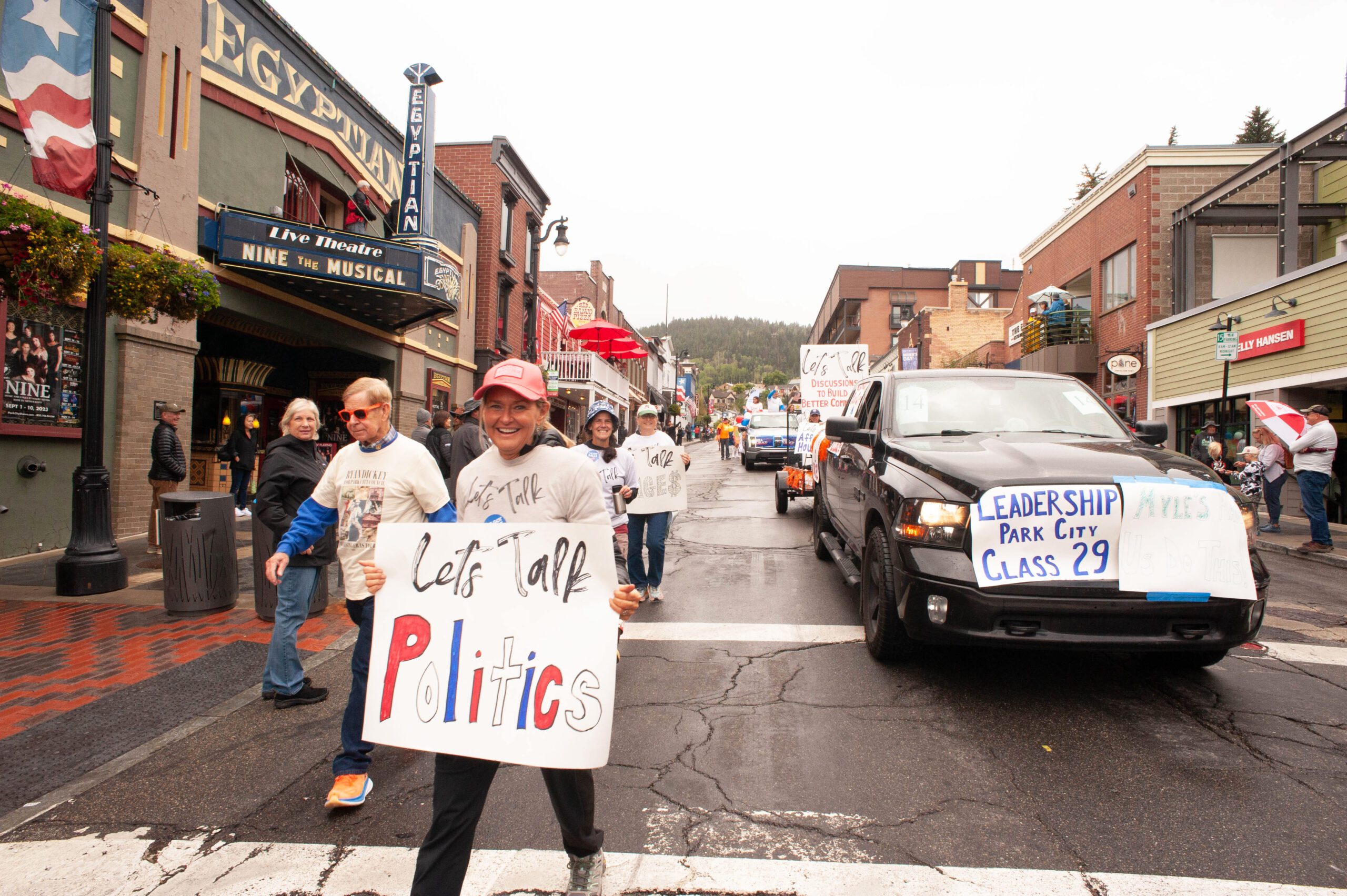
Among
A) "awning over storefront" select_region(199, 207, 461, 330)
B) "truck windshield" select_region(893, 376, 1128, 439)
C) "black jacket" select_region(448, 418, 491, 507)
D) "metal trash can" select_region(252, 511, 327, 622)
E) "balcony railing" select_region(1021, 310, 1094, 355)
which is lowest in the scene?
"metal trash can" select_region(252, 511, 327, 622)

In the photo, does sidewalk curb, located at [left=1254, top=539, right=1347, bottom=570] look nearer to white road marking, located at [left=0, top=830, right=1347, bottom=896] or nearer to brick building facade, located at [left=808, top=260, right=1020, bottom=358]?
white road marking, located at [left=0, top=830, right=1347, bottom=896]

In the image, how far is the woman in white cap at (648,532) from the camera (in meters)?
6.63

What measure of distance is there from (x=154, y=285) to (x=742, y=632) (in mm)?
6112

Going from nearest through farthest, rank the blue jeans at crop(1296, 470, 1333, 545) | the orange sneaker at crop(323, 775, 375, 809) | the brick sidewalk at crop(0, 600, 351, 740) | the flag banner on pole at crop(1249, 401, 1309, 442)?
the orange sneaker at crop(323, 775, 375, 809)
the brick sidewalk at crop(0, 600, 351, 740)
the flag banner on pole at crop(1249, 401, 1309, 442)
the blue jeans at crop(1296, 470, 1333, 545)

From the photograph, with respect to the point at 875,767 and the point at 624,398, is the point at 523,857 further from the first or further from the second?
the point at 624,398

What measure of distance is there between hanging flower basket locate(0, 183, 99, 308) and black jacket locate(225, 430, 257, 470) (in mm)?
6129

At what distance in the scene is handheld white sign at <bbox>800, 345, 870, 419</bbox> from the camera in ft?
64.7

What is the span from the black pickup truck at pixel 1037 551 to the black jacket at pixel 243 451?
35.0 feet

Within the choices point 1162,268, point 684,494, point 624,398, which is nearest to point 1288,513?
point 1162,268

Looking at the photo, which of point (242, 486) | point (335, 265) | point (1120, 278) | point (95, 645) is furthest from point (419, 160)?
point (1120, 278)

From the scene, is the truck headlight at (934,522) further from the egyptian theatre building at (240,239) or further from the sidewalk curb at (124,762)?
the egyptian theatre building at (240,239)

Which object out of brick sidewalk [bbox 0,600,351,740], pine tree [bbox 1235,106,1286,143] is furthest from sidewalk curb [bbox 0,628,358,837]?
pine tree [bbox 1235,106,1286,143]

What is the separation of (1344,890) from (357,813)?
349 cm

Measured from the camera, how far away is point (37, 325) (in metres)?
8.38
